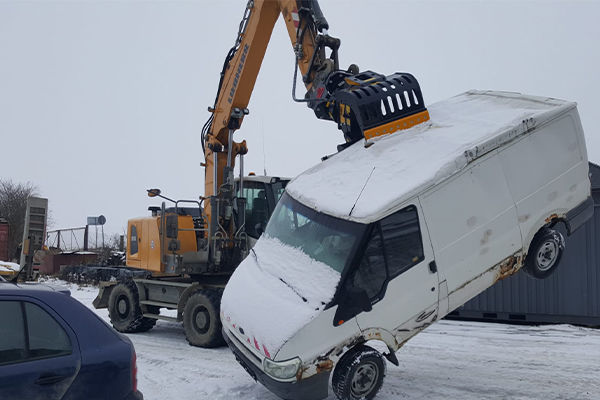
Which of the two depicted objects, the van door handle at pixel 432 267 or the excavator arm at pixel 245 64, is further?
the excavator arm at pixel 245 64

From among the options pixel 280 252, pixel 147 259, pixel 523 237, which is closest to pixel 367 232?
pixel 280 252

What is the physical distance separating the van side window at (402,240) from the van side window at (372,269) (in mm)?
79

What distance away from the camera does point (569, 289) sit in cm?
1198

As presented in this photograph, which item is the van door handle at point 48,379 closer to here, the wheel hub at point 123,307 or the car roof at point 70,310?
the car roof at point 70,310

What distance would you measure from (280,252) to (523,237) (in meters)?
3.04

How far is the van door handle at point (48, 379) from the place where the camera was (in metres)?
3.21

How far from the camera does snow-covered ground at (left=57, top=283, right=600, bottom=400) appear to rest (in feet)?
21.0

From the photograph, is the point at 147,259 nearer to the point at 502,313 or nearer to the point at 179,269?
the point at 179,269

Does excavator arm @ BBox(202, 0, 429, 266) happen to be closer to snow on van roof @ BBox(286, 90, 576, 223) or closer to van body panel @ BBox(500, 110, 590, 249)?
snow on van roof @ BBox(286, 90, 576, 223)

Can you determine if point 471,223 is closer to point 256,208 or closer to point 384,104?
point 384,104

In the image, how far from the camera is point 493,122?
674cm

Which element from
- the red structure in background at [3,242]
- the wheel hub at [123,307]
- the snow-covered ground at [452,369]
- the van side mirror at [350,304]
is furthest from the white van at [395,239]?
the red structure in background at [3,242]

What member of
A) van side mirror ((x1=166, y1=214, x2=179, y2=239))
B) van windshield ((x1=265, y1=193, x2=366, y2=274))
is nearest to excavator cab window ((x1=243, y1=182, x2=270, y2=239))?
van side mirror ((x1=166, y1=214, x2=179, y2=239))

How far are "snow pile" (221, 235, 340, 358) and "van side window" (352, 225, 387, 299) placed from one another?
266 mm
